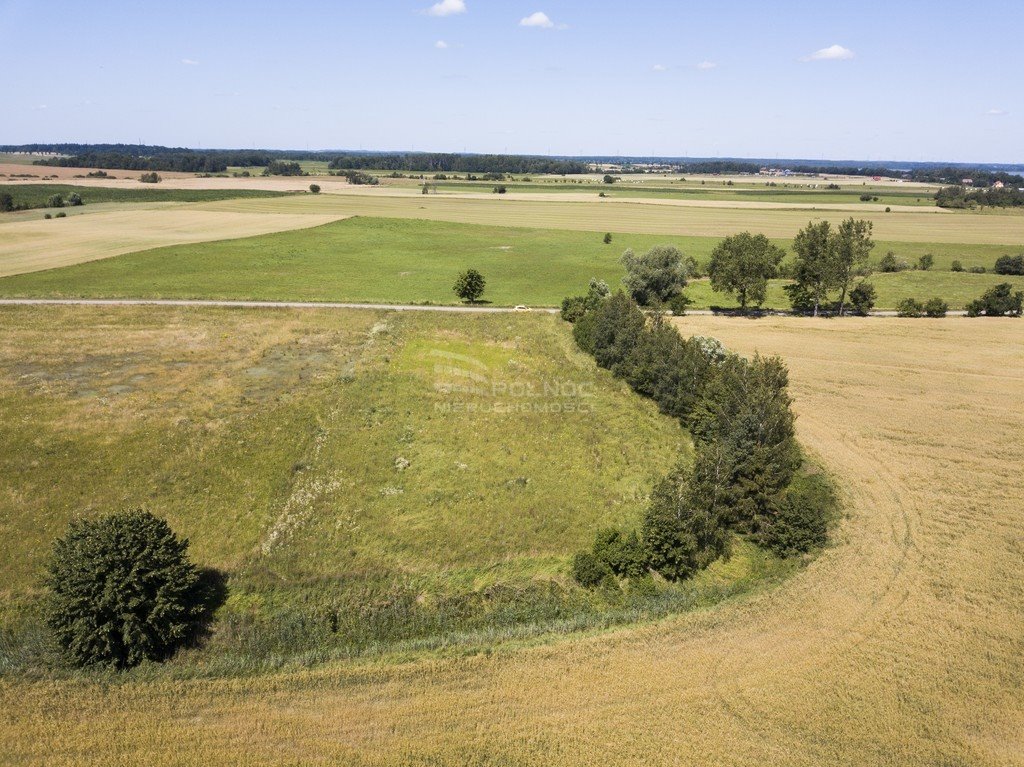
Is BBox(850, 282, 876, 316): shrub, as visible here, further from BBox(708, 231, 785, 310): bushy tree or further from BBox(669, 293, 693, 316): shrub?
BBox(669, 293, 693, 316): shrub

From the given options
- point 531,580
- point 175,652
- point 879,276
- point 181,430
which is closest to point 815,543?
point 531,580

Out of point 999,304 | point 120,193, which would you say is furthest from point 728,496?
point 120,193

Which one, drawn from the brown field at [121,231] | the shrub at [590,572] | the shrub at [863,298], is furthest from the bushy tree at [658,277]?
the brown field at [121,231]

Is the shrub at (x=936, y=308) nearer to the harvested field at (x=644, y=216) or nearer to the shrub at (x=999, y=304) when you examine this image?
the shrub at (x=999, y=304)

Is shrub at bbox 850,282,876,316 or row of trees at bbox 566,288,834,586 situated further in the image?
shrub at bbox 850,282,876,316

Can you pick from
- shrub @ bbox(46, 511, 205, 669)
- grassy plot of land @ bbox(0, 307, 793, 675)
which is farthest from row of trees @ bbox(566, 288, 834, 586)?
shrub @ bbox(46, 511, 205, 669)

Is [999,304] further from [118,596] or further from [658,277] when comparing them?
[118,596]
